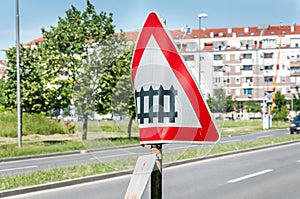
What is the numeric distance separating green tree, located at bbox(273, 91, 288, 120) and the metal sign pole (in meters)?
88.8

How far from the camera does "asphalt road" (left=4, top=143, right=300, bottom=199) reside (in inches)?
507

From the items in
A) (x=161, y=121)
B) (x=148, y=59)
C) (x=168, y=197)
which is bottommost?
(x=168, y=197)

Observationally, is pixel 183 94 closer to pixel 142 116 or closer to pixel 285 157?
pixel 142 116

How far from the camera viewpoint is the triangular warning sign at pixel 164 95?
8.20ft

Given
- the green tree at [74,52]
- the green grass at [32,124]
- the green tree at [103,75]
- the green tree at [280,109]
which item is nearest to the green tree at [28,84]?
the green grass at [32,124]

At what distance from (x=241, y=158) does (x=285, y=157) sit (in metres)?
1.65

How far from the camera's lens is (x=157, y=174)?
8.29 ft

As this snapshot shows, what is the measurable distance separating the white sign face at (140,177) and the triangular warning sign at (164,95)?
73 millimetres

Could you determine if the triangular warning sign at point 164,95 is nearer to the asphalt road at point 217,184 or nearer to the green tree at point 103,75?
the green tree at point 103,75

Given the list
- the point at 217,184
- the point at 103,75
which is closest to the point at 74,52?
the point at 103,75

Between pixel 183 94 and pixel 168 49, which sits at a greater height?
pixel 168 49

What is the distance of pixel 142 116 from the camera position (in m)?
2.54

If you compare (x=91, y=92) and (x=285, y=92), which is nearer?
(x=91, y=92)

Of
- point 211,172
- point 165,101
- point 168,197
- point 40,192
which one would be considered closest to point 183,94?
point 165,101
